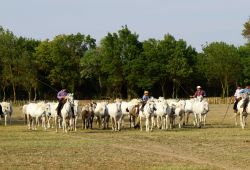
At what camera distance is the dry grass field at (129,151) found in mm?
19594

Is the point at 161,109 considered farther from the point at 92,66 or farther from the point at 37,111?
the point at 92,66

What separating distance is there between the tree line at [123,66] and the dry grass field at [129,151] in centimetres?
6666

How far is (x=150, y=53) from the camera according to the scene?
103 m

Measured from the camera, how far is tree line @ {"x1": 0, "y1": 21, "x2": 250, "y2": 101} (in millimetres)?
99188

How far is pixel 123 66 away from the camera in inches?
3996

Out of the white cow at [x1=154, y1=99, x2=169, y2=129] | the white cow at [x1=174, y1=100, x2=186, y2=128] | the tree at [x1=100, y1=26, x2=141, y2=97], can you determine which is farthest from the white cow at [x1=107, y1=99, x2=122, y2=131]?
the tree at [x1=100, y1=26, x2=141, y2=97]

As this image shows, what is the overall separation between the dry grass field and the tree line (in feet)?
219

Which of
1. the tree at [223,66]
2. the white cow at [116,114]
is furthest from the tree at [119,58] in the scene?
Answer: the white cow at [116,114]

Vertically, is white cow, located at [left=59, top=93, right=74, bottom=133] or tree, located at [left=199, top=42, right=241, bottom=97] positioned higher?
tree, located at [left=199, top=42, right=241, bottom=97]

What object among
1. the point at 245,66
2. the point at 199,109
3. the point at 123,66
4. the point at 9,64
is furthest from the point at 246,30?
the point at 199,109

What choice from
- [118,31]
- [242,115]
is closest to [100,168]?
[242,115]

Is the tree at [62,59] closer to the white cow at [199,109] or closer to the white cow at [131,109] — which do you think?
the white cow at [131,109]

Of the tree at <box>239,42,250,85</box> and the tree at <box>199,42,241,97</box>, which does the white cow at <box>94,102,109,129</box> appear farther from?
the tree at <box>239,42,250,85</box>

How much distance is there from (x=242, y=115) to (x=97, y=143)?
13329 mm
